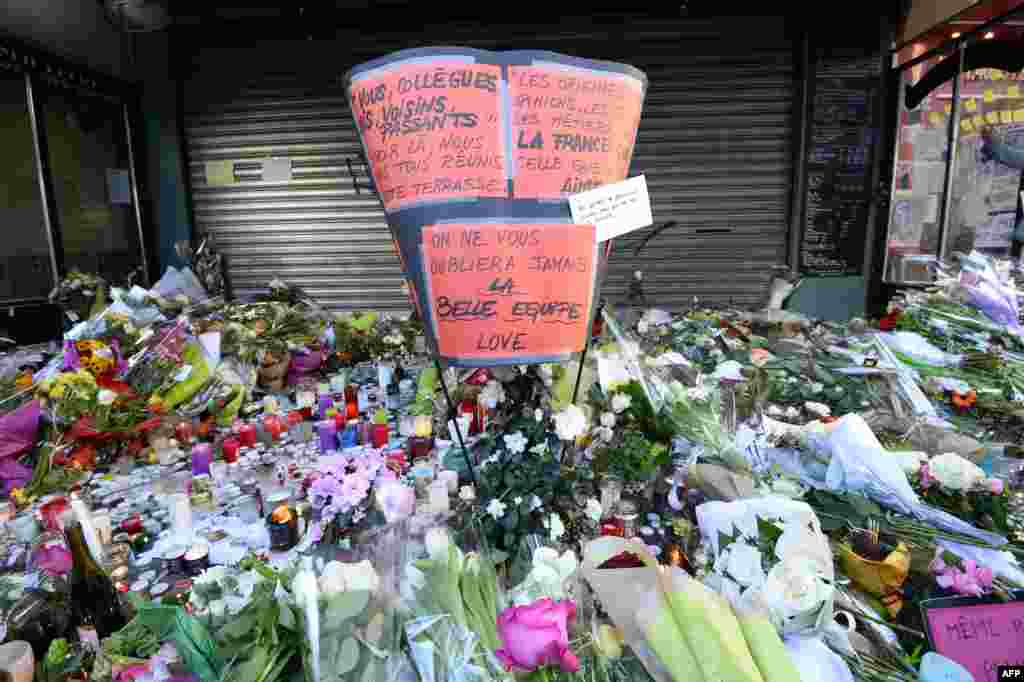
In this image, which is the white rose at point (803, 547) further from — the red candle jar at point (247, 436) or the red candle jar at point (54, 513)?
the red candle jar at point (247, 436)

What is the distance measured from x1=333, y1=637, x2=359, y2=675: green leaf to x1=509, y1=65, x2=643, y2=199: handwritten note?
1.08 m

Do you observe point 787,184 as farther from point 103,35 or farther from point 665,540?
point 103,35

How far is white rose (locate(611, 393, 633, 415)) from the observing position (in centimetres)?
169

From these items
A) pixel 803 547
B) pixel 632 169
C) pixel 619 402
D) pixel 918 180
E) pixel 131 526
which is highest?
pixel 632 169

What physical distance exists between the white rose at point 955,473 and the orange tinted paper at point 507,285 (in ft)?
3.68

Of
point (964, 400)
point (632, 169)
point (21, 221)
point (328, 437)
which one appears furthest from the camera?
point (632, 169)

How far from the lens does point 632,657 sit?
100 cm

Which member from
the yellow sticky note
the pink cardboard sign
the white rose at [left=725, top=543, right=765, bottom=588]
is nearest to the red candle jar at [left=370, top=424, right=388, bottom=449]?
the white rose at [left=725, top=543, right=765, bottom=588]

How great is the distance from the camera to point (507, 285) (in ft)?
4.81

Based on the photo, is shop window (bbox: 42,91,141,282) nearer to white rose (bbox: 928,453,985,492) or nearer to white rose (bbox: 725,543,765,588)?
white rose (bbox: 725,543,765,588)

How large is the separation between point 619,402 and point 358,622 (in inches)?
38.7

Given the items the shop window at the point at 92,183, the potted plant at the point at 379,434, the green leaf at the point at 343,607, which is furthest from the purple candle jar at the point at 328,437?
the shop window at the point at 92,183

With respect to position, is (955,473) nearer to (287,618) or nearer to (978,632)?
(978,632)

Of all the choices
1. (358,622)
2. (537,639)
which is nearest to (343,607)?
(358,622)
